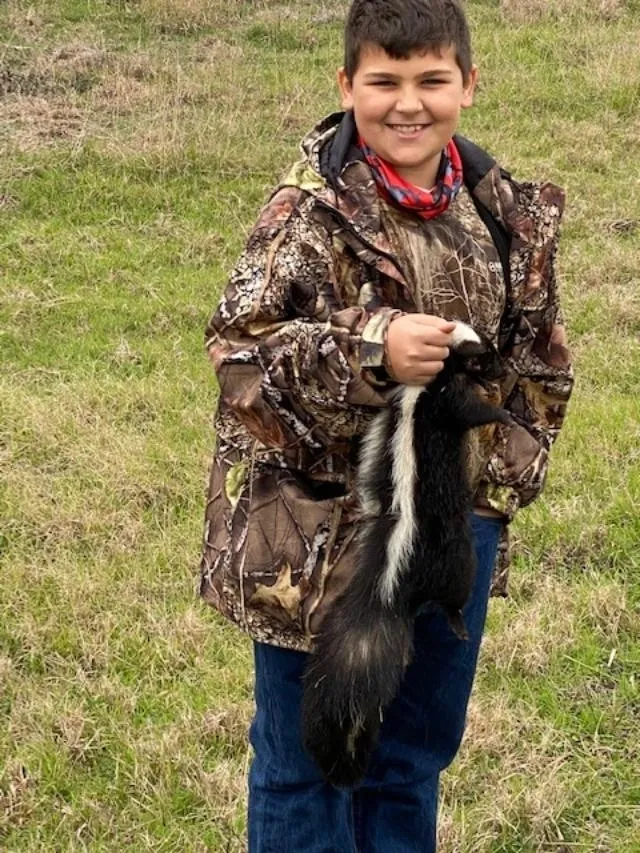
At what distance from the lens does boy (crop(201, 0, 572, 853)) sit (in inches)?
81.0

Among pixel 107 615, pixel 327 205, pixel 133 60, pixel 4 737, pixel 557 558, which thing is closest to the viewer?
pixel 327 205

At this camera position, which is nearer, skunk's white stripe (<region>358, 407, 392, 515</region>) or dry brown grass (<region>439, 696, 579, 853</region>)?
skunk's white stripe (<region>358, 407, 392, 515</region>)

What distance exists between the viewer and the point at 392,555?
2.09 m

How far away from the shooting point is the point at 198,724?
350cm

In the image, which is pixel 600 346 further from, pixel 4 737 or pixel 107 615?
pixel 4 737

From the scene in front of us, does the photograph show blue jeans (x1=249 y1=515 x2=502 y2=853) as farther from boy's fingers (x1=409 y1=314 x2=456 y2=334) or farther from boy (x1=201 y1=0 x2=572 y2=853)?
boy's fingers (x1=409 y1=314 x2=456 y2=334)

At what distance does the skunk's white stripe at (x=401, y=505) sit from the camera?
2039 mm

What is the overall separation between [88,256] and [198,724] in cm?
416

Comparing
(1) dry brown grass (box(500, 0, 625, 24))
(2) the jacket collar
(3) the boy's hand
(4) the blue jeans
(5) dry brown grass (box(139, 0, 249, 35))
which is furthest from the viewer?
(1) dry brown grass (box(500, 0, 625, 24))

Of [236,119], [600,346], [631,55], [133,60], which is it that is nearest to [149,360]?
[600,346]

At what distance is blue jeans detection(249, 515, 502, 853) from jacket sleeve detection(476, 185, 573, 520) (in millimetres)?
91

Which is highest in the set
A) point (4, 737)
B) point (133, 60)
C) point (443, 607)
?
point (133, 60)

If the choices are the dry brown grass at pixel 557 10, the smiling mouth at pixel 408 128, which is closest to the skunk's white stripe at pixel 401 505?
the smiling mouth at pixel 408 128

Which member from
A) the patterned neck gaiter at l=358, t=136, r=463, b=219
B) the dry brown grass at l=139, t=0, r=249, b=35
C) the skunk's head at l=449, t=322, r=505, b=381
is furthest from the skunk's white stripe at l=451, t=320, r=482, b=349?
the dry brown grass at l=139, t=0, r=249, b=35
